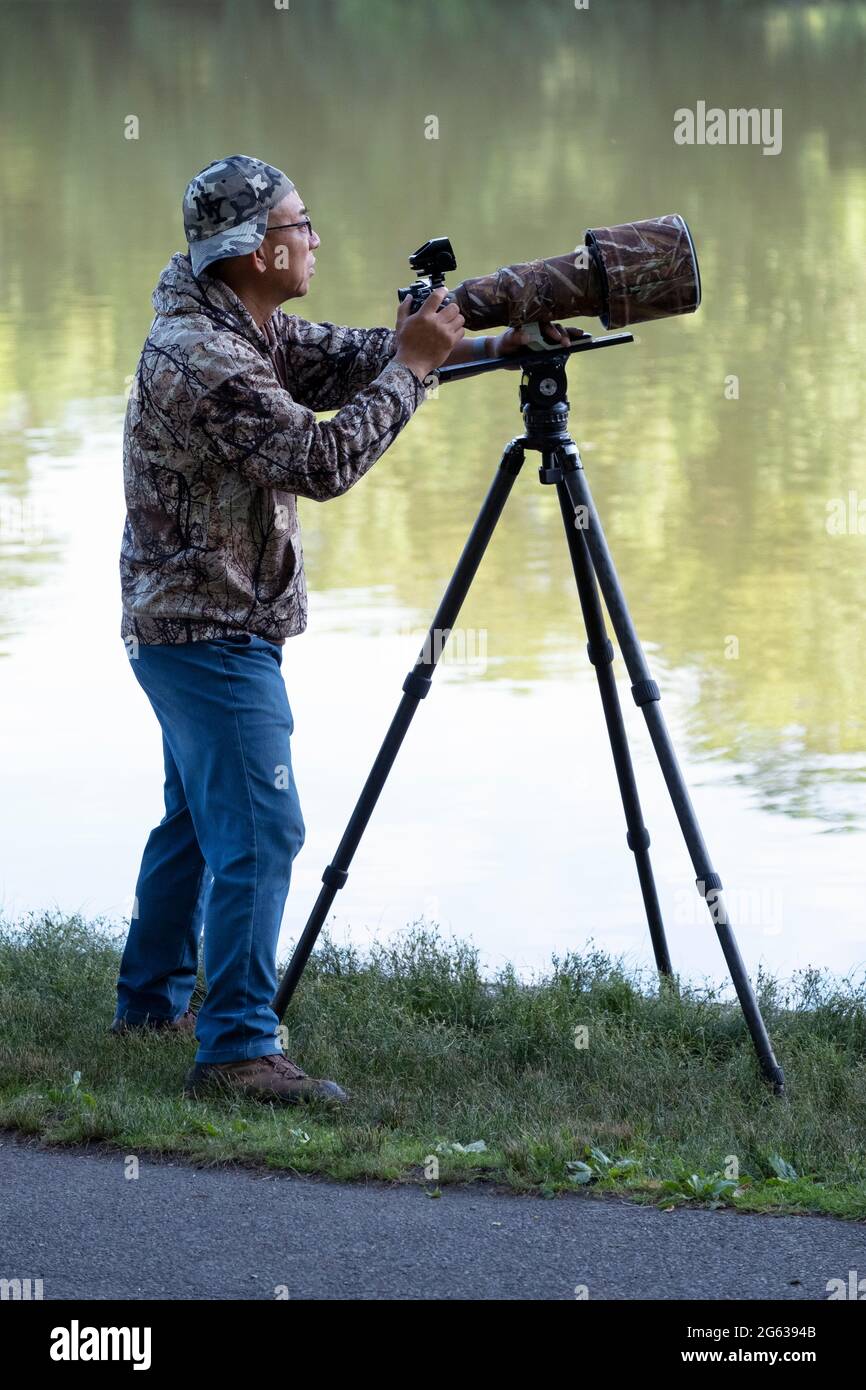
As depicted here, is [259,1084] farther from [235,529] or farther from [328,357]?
[328,357]

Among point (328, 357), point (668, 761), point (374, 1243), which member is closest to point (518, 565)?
point (328, 357)

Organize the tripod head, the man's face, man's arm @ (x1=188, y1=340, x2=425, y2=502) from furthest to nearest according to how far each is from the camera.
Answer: the tripod head → the man's face → man's arm @ (x1=188, y1=340, x2=425, y2=502)

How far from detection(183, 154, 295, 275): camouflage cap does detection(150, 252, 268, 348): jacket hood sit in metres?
0.06

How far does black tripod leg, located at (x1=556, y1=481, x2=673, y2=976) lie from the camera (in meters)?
4.23

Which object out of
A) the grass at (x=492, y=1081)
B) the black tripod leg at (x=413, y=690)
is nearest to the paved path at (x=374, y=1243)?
the grass at (x=492, y=1081)

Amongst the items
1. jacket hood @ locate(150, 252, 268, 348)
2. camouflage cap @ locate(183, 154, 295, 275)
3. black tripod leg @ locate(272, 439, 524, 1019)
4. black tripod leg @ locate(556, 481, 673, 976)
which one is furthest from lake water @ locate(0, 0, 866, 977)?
camouflage cap @ locate(183, 154, 295, 275)

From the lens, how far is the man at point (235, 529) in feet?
12.5

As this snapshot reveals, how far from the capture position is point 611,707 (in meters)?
4.39

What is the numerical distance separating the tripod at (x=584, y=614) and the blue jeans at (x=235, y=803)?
12.3 inches

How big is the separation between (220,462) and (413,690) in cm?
76

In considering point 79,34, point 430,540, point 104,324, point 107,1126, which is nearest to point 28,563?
point 430,540

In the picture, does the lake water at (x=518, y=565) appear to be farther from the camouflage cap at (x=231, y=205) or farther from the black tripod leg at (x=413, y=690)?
the camouflage cap at (x=231, y=205)

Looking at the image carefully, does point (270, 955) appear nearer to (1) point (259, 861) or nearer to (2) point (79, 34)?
(1) point (259, 861)

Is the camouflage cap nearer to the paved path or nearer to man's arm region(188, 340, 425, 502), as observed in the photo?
man's arm region(188, 340, 425, 502)
